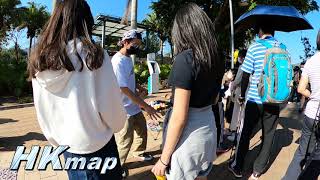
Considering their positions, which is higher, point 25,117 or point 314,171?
point 314,171

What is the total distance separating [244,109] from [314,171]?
97cm

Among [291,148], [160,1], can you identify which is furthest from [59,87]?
[160,1]

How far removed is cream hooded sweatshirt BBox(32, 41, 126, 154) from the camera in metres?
2.02

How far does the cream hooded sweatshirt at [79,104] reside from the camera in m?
2.02

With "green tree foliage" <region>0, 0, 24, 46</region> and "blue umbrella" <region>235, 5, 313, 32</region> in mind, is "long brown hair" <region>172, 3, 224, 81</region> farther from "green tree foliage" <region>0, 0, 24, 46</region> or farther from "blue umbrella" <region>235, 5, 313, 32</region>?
"green tree foliage" <region>0, 0, 24, 46</region>

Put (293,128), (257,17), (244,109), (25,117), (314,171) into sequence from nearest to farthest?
(314,171)
(244,109)
(257,17)
(293,128)
(25,117)

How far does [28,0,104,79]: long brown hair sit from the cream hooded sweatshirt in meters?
0.03

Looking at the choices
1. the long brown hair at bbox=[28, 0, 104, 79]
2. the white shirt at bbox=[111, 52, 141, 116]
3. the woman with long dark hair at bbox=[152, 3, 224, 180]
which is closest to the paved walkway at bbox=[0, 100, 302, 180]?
the white shirt at bbox=[111, 52, 141, 116]

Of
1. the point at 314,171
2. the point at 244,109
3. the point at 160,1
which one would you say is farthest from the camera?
the point at 160,1

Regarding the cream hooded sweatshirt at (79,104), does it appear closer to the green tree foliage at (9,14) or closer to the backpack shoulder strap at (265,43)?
the backpack shoulder strap at (265,43)

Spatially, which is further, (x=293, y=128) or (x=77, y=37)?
(x=293, y=128)

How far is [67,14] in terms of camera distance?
2.03 m

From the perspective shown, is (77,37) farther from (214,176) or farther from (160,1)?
(160,1)

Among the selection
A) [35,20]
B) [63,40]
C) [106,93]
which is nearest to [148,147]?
[106,93]
